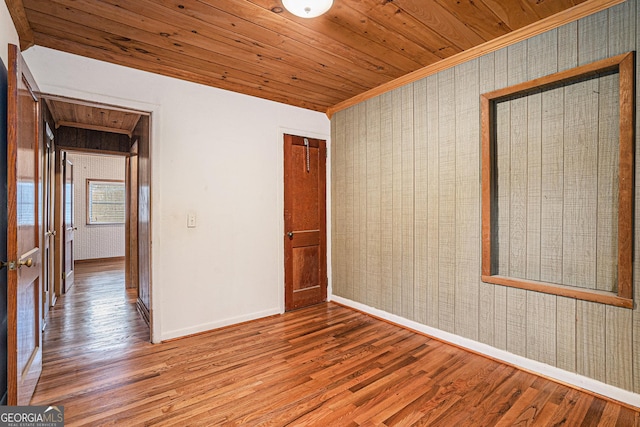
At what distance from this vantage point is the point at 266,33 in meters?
2.30

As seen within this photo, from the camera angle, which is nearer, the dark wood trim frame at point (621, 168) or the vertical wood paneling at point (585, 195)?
the dark wood trim frame at point (621, 168)

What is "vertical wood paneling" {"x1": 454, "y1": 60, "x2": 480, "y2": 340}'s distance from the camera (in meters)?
2.64

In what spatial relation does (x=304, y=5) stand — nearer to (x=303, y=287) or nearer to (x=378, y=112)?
(x=378, y=112)

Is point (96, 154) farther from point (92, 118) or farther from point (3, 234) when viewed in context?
point (3, 234)

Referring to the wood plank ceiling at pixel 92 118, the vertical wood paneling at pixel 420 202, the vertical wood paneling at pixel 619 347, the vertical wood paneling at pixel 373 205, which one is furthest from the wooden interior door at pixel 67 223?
the vertical wood paneling at pixel 619 347

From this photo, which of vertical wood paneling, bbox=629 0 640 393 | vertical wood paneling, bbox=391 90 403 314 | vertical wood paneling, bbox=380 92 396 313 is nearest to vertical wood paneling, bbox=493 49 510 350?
vertical wood paneling, bbox=629 0 640 393

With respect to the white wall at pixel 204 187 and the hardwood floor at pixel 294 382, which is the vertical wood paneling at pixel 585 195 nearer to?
the hardwood floor at pixel 294 382

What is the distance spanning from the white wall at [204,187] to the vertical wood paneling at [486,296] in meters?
2.05

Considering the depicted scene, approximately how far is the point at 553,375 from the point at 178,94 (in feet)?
12.5

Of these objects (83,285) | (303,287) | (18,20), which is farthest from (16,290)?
(83,285)

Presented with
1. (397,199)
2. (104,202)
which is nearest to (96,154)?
(104,202)

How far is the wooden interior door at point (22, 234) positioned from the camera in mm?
1600

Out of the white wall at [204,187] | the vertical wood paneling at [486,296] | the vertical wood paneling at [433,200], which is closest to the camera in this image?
the vertical wood paneling at [486,296]

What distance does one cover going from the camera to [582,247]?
2.16 metres
